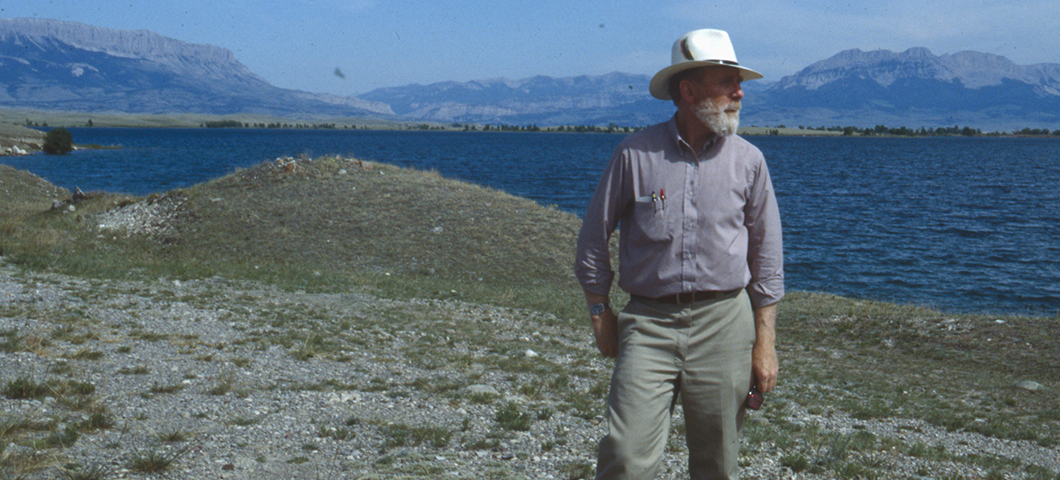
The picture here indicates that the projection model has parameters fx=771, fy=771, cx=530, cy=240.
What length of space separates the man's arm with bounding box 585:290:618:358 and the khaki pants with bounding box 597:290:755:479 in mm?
70

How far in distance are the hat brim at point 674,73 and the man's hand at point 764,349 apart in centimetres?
118

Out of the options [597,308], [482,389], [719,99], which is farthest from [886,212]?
[597,308]

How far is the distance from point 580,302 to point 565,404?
27.1 feet

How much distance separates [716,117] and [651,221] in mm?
595

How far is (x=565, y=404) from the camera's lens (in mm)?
7395

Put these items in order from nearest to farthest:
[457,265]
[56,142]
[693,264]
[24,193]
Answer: [693,264]
[457,265]
[24,193]
[56,142]

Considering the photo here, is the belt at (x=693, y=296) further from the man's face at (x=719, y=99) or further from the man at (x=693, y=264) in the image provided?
the man's face at (x=719, y=99)

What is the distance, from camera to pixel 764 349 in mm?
3826

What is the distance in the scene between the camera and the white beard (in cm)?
368

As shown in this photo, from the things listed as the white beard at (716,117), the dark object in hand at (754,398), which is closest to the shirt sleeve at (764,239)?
the white beard at (716,117)

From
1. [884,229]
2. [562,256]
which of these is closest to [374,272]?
[562,256]

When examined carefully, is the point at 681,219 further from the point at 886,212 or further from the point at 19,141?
the point at 19,141

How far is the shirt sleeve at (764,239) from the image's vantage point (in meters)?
3.79

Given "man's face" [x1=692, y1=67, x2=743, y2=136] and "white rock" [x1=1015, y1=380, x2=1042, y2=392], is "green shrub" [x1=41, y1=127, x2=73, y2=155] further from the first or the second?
"man's face" [x1=692, y1=67, x2=743, y2=136]
